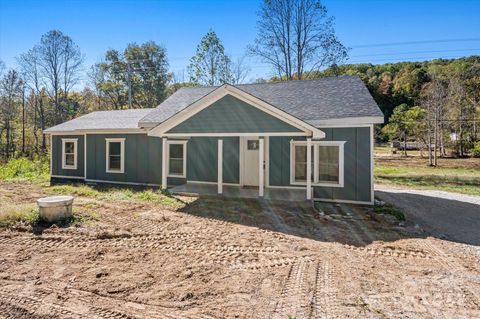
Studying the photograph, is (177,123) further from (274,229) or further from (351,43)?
(351,43)

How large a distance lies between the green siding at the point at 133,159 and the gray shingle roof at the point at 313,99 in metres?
1.05

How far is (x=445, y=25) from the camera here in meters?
20.4

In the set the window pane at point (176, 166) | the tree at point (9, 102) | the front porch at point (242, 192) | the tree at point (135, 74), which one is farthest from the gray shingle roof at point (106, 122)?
the tree at point (135, 74)

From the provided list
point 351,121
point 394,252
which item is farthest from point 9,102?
point 394,252

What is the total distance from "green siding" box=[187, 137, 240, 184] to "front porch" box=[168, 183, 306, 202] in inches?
16.4

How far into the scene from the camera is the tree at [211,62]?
26.6 meters

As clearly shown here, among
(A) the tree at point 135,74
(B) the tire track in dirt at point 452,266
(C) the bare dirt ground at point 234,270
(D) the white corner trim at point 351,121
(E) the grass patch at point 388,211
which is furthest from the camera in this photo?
(A) the tree at point 135,74

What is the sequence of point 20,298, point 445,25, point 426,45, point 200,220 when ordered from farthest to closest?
point 426,45 < point 445,25 < point 200,220 < point 20,298

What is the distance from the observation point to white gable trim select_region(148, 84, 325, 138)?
8570 millimetres

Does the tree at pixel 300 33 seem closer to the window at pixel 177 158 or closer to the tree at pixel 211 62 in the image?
the tree at pixel 211 62

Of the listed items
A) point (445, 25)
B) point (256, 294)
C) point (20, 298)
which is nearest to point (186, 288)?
point (256, 294)

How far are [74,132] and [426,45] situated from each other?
28343 mm

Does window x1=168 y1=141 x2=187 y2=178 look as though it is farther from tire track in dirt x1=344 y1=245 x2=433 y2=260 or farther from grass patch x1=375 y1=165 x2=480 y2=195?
grass patch x1=375 y1=165 x2=480 y2=195

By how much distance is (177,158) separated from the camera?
12.2 m
